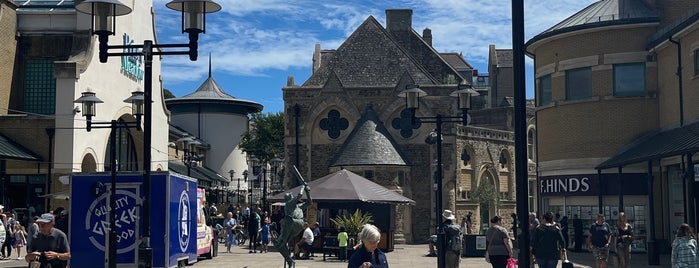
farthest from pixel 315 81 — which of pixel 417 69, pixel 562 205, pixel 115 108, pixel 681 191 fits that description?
pixel 681 191

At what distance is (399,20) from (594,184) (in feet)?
96.2

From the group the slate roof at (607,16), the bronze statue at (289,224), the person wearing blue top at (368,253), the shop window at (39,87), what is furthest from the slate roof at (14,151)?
the person wearing blue top at (368,253)

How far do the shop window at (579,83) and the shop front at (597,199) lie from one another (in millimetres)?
2885

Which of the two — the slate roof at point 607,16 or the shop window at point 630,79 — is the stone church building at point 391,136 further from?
the shop window at point 630,79

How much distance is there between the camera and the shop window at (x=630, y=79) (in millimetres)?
29062

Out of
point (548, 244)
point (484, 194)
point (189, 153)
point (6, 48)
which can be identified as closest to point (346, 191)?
point (189, 153)

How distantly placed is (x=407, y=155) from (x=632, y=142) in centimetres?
1988

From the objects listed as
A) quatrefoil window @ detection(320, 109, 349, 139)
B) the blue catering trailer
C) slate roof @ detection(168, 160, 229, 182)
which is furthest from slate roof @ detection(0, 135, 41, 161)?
quatrefoil window @ detection(320, 109, 349, 139)

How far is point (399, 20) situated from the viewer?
56.9 m

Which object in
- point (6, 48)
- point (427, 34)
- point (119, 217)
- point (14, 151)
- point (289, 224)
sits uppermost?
point (427, 34)

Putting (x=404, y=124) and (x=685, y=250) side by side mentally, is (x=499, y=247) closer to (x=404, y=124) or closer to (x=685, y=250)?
(x=685, y=250)

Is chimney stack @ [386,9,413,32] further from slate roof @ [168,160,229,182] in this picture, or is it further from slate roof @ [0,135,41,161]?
slate roof @ [0,135,41,161]

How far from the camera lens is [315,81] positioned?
5106 centimetres

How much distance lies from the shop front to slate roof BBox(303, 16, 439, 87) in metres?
18.9
